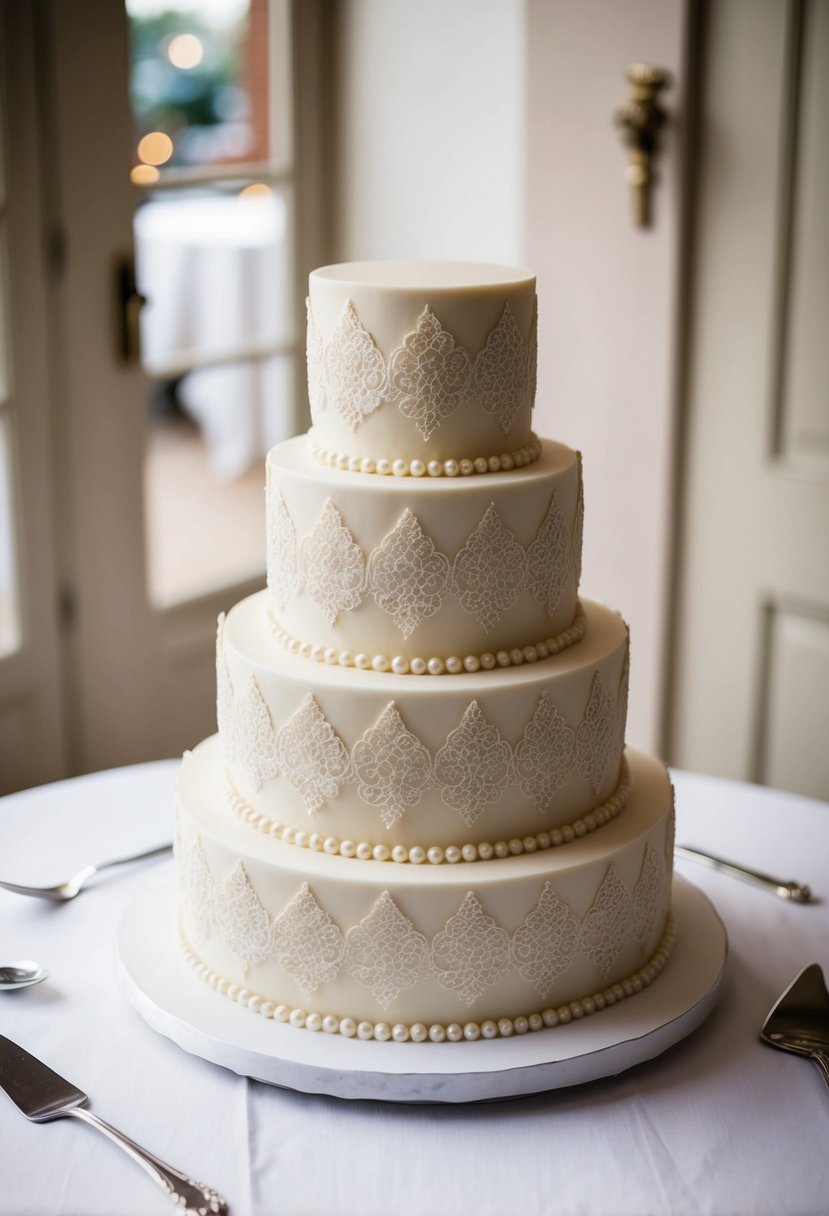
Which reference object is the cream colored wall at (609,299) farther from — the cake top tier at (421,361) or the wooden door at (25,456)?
the cake top tier at (421,361)

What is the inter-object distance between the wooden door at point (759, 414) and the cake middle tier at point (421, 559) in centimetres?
164

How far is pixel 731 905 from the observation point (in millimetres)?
1686

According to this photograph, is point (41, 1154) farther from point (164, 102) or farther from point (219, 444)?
point (164, 102)

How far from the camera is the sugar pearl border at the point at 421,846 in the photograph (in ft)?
4.53

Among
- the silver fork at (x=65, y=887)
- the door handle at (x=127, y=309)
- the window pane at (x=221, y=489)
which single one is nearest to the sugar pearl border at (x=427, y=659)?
the silver fork at (x=65, y=887)

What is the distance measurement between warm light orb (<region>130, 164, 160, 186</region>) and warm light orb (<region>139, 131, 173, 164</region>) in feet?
0.31

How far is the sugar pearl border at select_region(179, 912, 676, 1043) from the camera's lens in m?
1.36

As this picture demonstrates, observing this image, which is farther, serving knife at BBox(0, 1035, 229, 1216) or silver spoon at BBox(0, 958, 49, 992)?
silver spoon at BBox(0, 958, 49, 992)

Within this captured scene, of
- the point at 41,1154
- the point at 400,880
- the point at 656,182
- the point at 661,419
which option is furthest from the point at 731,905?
the point at 656,182

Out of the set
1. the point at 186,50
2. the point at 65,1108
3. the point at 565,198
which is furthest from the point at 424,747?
the point at 186,50

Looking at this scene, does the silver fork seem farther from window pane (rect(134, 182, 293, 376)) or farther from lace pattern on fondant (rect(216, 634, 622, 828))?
window pane (rect(134, 182, 293, 376))

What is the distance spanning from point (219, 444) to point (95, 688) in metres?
0.98

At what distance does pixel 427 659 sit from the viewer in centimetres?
140

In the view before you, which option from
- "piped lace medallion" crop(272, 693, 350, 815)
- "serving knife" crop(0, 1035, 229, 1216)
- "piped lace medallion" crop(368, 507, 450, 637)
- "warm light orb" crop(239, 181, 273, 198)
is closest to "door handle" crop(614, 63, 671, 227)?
"warm light orb" crop(239, 181, 273, 198)
